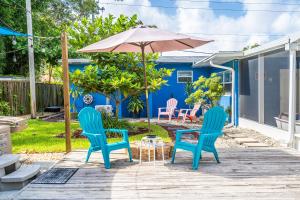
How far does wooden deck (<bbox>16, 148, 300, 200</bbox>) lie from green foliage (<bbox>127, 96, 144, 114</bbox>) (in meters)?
6.98

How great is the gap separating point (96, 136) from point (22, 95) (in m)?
11.3

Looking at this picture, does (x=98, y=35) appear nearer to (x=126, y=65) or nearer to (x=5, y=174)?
(x=126, y=65)

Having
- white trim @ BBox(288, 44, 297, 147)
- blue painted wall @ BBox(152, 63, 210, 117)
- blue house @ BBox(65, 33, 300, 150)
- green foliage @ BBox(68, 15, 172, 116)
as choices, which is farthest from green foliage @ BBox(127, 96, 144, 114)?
white trim @ BBox(288, 44, 297, 147)

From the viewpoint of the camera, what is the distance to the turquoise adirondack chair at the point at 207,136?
492 cm

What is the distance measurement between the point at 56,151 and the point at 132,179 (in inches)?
106

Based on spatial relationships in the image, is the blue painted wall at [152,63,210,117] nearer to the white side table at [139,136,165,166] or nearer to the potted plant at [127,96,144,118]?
the potted plant at [127,96,144,118]

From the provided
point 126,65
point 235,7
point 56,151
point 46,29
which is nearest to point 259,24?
point 235,7

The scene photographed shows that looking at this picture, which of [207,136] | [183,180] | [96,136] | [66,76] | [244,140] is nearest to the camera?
[183,180]

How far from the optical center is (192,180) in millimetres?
4359

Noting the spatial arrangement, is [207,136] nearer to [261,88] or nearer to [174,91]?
[261,88]

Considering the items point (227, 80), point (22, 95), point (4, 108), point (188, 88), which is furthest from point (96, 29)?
point (22, 95)

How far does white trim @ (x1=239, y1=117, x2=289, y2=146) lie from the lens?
704cm

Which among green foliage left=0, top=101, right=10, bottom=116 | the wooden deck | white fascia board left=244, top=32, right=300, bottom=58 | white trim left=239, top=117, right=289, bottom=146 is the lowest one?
the wooden deck

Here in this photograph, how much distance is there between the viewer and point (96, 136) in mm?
5125
